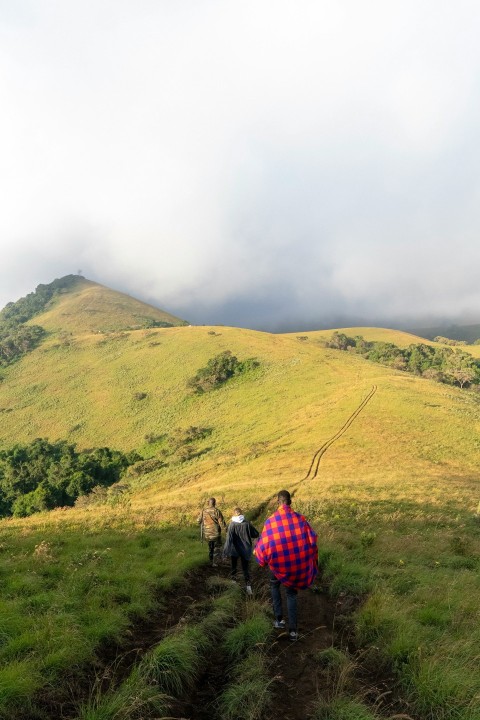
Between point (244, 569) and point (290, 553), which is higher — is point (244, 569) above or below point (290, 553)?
below

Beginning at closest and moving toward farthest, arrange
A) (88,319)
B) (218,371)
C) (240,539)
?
(240,539), (218,371), (88,319)

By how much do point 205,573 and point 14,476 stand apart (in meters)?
50.6

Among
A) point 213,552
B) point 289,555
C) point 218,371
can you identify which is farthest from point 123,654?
point 218,371

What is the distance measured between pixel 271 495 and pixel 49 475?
38.2 meters

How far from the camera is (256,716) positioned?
5.20 m

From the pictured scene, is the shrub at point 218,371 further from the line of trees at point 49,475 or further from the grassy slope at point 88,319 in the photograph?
the grassy slope at point 88,319

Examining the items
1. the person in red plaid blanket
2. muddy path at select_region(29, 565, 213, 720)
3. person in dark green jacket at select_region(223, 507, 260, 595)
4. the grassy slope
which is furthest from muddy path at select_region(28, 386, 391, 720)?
the grassy slope

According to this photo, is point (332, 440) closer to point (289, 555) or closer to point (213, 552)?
point (213, 552)

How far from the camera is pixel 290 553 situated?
7.40 m

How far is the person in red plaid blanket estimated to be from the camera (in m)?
7.38

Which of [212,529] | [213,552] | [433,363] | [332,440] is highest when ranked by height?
[433,363]

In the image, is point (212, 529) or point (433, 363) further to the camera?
point (433, 363)

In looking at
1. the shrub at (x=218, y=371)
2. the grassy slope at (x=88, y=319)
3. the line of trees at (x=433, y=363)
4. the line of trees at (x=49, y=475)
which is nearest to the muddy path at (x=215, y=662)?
the line of trees at (x=49, y=475)

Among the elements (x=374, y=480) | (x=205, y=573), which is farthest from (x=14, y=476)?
(x=205, y=573)
